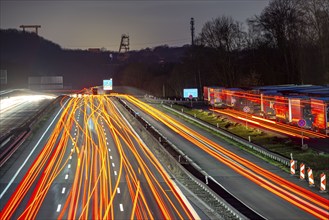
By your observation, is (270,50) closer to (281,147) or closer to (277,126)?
(277,126)

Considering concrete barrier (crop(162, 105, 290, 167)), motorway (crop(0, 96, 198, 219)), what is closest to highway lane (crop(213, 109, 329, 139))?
concrete barrier (crop(162, 105, 290, 167))

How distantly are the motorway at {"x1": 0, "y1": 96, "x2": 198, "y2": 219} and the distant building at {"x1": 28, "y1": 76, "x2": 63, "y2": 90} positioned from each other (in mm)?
91118

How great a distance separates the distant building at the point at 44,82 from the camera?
147500 millimetres

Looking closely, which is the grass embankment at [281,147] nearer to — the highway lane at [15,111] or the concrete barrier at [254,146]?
the concrete barrier at [254,146]

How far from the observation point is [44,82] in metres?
149

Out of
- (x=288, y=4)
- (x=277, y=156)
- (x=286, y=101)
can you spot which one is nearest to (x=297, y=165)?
(x=277, y=156)

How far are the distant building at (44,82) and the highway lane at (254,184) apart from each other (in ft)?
341

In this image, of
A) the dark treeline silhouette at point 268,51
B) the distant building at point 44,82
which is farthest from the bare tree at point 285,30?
the distant building at point 44,82

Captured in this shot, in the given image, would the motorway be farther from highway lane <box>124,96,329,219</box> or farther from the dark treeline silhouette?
the dark treeline silhouette

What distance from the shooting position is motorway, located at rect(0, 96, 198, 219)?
Answer: 25656mm

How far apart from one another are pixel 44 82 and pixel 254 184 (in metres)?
125

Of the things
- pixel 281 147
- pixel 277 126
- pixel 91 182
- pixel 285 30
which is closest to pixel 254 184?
pixel 91 182

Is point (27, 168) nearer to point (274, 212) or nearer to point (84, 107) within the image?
point (274, 212)

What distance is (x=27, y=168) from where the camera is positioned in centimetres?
4038
